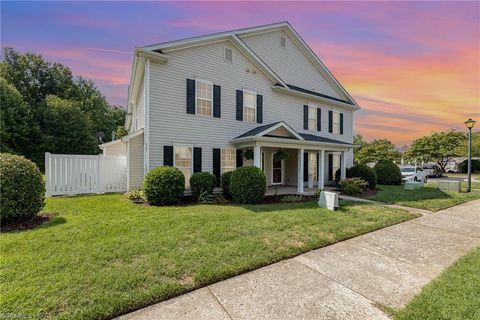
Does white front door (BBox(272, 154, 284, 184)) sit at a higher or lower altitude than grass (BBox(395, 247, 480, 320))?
higher

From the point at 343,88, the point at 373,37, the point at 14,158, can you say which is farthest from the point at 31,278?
the point at 343,88

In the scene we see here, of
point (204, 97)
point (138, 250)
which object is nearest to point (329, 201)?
point (138, 250)

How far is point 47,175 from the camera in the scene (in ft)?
30.7

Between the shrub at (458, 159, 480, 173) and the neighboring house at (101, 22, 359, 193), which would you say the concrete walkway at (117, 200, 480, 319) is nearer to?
the neighboring house at (101, 22, 359, 193)

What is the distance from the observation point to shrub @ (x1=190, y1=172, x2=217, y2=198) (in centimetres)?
967

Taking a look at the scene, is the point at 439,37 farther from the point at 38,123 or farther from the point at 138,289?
the point at 38,123

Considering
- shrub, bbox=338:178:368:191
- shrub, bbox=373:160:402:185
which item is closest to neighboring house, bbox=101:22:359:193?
shrub, bbox=338:178:368:191

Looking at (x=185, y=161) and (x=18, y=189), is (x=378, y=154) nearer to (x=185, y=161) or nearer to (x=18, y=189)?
(x=185, y=161)

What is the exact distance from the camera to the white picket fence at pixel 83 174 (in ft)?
31.3

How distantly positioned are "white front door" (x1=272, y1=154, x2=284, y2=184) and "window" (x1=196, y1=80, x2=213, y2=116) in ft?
18.4

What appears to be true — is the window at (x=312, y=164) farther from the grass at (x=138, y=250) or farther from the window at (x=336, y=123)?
the grass at (x=138, y=250)

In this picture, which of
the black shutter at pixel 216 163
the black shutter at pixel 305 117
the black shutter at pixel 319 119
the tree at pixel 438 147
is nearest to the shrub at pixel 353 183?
the black shutter at pixel 305 117

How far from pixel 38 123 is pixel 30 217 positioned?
25.7 m

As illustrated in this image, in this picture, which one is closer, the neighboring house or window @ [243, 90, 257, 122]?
the neighboring house
